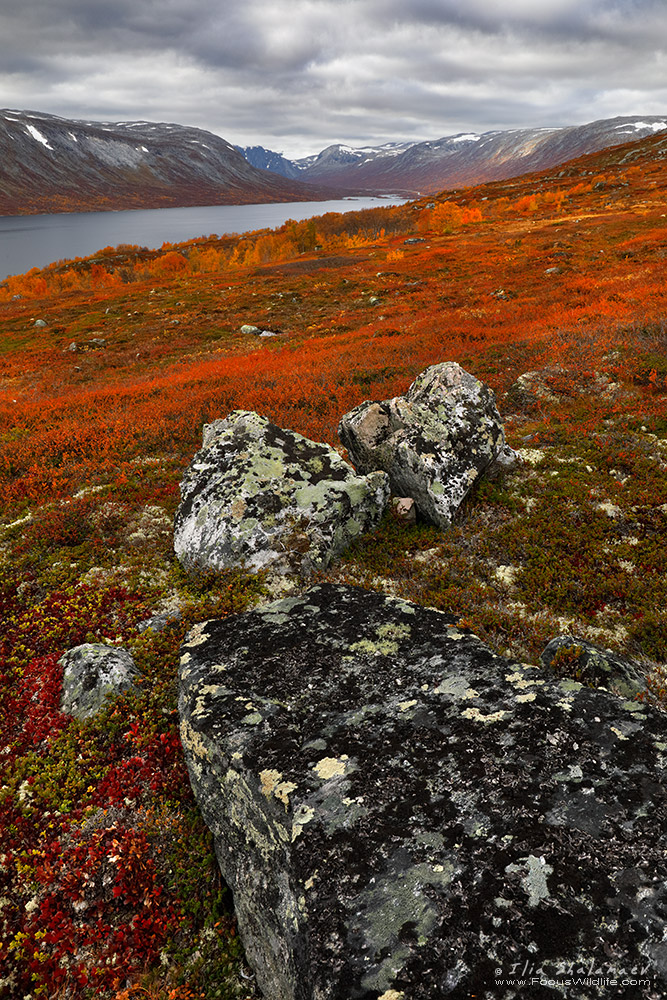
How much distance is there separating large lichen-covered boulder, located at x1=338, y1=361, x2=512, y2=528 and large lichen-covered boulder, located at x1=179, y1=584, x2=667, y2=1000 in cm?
490

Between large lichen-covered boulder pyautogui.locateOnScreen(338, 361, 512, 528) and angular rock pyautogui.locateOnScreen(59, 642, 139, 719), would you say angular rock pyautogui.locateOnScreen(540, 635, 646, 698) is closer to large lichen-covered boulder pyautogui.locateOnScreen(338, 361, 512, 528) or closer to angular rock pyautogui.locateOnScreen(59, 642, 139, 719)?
large lichen-covered boulder pyautogui.locateOnScreen(338, 361, 512, 528)

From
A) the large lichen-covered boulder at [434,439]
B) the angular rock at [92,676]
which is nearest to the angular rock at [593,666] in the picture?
the large lichen-covered boulder at [434,439]

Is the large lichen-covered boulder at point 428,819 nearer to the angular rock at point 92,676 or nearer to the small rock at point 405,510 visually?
the angular rock at point 92,676

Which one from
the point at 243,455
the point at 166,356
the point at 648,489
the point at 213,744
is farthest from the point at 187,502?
the point at 166,356

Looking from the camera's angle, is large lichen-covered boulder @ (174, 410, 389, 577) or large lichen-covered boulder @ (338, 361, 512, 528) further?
large lichen-covered boulder @ (338, 361, 512, 528)

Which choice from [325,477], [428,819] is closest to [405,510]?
[325,477]

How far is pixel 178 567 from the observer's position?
9.67m

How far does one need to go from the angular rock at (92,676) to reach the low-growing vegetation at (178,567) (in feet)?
0.66

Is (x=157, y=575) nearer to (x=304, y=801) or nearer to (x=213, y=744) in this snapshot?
(x=213, y=744)

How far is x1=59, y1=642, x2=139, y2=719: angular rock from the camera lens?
6.56 m

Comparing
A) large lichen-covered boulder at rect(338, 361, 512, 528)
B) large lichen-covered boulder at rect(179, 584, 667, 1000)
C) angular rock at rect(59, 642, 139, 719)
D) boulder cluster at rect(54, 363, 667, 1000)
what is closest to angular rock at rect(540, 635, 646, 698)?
boulder cluster at rect(54, 363, 667, 1000)

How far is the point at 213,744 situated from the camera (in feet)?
16.3

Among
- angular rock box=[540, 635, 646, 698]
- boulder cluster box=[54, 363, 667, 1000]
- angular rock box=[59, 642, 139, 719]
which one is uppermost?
boulder cluster box=[54, 363, 667, 1000]

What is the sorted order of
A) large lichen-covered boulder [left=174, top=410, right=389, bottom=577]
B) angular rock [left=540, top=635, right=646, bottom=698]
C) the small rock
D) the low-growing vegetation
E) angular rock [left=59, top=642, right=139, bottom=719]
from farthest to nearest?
1. the small rock
2. large lichen-covered boulder [left=174, top=410, right=389, bottom=577]
3. angular rock [left=59, top=642, right=139, bottom=719]
4. angular rock [left=540, top=635, right=646, bottom=698]
5. the low-growing vegetation
